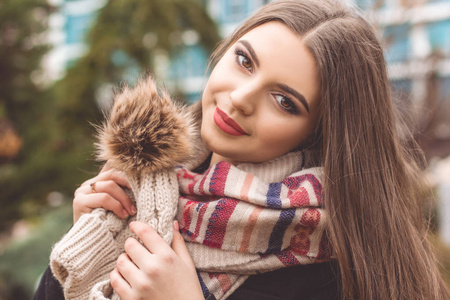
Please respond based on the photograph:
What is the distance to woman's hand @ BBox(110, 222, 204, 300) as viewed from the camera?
1.04 m

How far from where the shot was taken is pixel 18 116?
19.9 feet

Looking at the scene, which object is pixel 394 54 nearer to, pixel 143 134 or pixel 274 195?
pixel 274 195

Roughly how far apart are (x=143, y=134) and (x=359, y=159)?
0.65m

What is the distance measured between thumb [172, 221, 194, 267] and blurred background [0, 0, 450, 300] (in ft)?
5.51

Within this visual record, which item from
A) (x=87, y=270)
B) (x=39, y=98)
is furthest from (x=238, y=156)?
(x=39, y=98)

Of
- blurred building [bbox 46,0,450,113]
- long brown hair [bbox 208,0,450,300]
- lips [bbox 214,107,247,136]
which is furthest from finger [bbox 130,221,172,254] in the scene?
blurred building [bbox 46,0,450,113]

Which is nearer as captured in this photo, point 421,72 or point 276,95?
point 276,95

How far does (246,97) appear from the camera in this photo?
1.12 m

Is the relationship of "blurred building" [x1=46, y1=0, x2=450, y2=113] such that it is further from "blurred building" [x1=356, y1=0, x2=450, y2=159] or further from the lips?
the lips

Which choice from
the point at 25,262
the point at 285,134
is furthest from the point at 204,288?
the point at 25,262

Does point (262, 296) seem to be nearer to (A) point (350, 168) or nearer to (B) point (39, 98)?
(A) point (350, 168)

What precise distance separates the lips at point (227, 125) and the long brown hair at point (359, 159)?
0.85 feet

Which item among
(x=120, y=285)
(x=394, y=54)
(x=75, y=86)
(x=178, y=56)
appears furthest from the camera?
(x=394, y=54)

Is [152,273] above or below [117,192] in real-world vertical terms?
below
